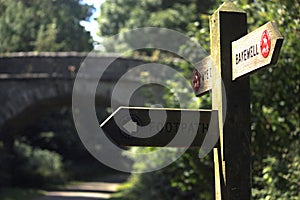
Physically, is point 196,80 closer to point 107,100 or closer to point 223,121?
point 223,121

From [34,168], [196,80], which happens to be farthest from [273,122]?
[34,168]

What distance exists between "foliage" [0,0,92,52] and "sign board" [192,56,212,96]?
17781mm

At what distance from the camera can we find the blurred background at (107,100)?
19.4 feet

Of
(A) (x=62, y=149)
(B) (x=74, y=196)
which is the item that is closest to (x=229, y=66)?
(B) (x=74, y=196)

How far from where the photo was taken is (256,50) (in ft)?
9.29

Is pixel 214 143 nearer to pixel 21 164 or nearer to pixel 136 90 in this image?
pixel 136 90

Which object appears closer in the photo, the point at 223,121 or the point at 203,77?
the point at 223,121

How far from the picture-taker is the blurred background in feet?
19.4

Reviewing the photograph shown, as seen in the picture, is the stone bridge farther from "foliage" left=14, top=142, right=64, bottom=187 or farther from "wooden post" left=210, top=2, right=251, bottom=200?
"wooden post" left=210, top=2, right=251, bottom=200

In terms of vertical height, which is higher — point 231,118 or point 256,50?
point 256,50

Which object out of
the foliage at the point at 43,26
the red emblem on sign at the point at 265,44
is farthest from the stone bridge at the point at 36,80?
the red emblem on sign at the point at 265,44

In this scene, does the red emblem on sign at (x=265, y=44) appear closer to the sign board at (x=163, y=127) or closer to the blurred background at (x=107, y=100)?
the sign board at (x=163, y=127)

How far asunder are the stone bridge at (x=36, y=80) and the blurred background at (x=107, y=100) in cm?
3

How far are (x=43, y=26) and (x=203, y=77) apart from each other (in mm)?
20285
